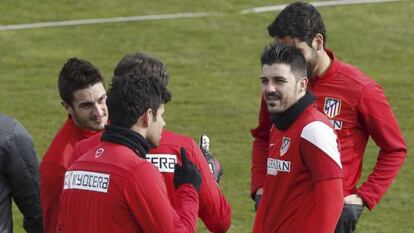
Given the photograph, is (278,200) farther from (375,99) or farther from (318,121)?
(375,99)

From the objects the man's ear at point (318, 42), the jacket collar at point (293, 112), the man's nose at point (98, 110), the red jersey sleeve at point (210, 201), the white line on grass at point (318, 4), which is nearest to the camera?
the red jersey sleeve at point (210, 201)

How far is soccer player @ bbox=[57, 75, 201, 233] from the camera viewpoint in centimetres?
518

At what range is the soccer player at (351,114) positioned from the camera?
689 cm

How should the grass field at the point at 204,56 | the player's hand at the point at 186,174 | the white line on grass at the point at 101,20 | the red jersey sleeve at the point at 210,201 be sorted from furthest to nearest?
the white line on grass at the point at 101,20
the grass field at the point at 204,56
the red jersey sleeve at the point at 210,201
the player's hand at the point at 186,174

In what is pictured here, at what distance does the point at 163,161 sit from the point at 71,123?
1.07 meters

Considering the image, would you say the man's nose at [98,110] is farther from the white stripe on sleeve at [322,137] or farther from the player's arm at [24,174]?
the white stripe on sleeve at [322,137]

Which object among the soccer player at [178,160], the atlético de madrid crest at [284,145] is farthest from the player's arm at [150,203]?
the atlético de madrid crest at [284,145]

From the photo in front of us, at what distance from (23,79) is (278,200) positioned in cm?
1059

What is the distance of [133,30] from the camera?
1831cm

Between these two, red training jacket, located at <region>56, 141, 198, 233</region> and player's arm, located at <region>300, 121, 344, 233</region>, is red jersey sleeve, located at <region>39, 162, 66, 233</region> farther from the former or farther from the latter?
player's arm, located at <region>300, 121, 344, 233</region>

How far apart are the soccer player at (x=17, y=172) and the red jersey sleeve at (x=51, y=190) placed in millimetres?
118

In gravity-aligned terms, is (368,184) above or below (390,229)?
above

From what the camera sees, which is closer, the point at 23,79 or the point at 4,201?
the point at 4,201

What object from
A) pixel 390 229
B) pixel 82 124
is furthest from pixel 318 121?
pixel 390 229
